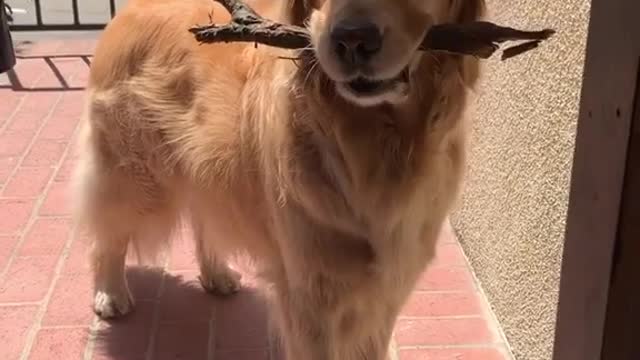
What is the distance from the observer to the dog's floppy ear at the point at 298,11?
250 centimetres

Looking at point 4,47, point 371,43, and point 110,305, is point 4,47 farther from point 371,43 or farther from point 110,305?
point 371,43

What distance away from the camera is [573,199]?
2018 mm

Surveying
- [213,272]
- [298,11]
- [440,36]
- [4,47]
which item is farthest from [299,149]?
[4,47]

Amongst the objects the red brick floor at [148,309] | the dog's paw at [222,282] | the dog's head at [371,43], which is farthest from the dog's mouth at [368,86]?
the dog's paw at [222,282]

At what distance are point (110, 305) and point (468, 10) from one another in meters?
2.00

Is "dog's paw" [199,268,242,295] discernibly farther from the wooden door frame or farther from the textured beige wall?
the wooden door frame

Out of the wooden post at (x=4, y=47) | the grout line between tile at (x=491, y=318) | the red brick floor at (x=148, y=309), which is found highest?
the wooden post at (x=4, y=47)

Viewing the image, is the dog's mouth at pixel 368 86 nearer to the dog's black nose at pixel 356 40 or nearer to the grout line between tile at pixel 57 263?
the dog's black nose at pixel 356 40

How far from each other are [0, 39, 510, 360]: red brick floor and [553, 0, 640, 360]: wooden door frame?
1507 mm

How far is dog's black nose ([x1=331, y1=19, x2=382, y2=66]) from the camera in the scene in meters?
2.05

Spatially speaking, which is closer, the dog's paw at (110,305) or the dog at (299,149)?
the dog at (299,149)

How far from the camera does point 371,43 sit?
2.07 metres

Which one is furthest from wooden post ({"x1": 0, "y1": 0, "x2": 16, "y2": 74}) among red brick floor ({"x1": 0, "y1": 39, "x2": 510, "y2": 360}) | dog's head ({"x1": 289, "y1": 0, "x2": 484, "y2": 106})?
dog's head ({"x1": 289, "y1": 0, "x2": 484, "y2": 106})

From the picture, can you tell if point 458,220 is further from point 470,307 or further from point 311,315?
point 311,315
